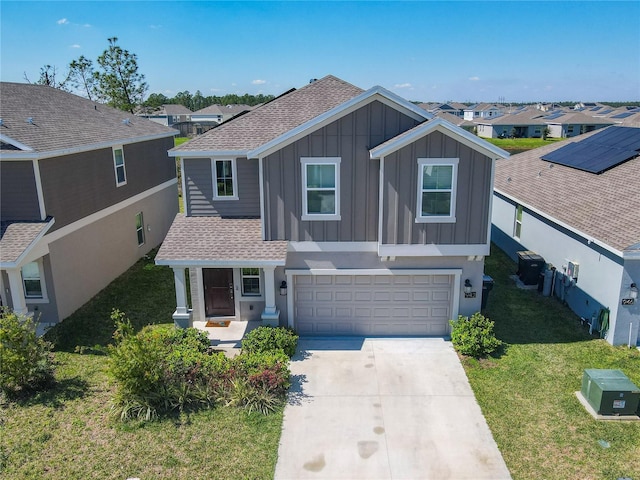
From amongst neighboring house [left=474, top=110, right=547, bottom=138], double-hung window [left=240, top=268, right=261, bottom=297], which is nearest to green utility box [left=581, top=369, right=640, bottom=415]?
double-hung window [left=240, top=268, right=261, bottom=297]

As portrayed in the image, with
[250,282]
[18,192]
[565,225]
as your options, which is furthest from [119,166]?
[565,225]

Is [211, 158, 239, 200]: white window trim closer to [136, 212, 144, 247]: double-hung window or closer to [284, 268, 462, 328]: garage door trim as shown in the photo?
[284, 268, 462, 328]: garage door trim

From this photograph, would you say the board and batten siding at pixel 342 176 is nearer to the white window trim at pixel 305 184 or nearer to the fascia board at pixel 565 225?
the white window trim at pixel 305 184

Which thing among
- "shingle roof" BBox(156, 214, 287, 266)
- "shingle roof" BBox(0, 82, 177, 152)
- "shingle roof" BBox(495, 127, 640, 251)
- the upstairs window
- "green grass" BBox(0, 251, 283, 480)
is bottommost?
"green grass" BBox(0, 251, 283, 480)

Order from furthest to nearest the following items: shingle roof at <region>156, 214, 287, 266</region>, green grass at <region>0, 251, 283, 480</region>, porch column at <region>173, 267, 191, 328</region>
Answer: porch column at <region>173, 267, 191, 328</region>
shingle roof at <region>156, 214, 287, 266</region>
green grass at <region>0, 251, 283, 480</region>

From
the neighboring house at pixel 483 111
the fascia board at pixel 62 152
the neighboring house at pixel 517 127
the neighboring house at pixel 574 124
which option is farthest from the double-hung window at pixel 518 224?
the neighboring house at pixel 483 111

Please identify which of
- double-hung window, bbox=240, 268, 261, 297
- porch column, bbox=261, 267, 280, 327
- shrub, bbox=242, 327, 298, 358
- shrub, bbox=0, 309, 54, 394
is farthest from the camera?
double-hung window, bbox=240, 268, 261, 297

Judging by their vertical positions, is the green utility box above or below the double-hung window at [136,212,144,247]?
below

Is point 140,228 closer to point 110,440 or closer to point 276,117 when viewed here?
point 276,117
